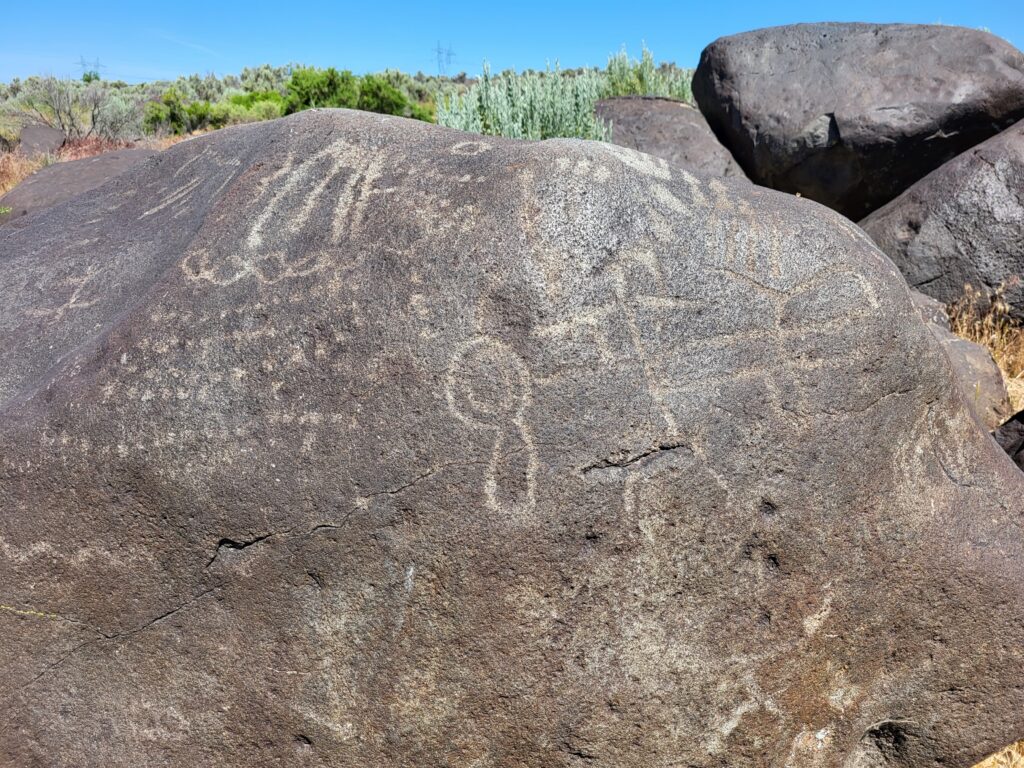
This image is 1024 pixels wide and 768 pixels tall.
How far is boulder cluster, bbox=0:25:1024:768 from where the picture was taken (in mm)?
1722

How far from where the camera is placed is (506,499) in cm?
171

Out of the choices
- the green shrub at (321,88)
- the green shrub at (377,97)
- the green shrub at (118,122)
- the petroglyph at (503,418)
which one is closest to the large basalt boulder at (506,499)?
the petroglyph at (503,418)

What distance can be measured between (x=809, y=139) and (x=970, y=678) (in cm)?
438

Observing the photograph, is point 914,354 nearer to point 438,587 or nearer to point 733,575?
point 733,575

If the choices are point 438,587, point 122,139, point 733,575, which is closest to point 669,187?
point 733,575

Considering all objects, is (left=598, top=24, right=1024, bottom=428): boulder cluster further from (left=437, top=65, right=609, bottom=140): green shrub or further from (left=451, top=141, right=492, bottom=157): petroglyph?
(left=451, top=141, right=492, bottom=157): petroglyph

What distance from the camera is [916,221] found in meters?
4.74

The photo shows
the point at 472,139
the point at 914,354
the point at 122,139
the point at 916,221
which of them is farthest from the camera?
the point at 122,139

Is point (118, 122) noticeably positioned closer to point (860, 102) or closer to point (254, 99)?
point (254, 99)

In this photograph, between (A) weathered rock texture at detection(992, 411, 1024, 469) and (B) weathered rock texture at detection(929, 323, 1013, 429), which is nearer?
(A) weathered rock texture at detection(992, 411, 1024, 469)

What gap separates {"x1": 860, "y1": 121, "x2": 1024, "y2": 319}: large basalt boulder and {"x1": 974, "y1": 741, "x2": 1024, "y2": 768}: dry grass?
302 cm

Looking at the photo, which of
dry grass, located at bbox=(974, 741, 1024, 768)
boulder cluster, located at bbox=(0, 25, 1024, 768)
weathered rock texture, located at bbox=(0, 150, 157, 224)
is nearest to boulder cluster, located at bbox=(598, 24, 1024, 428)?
dry grass, located at bbox=(974, 741, 1024, 768)

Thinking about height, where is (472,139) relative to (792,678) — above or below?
above

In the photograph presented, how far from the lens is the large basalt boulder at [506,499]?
172 cm
